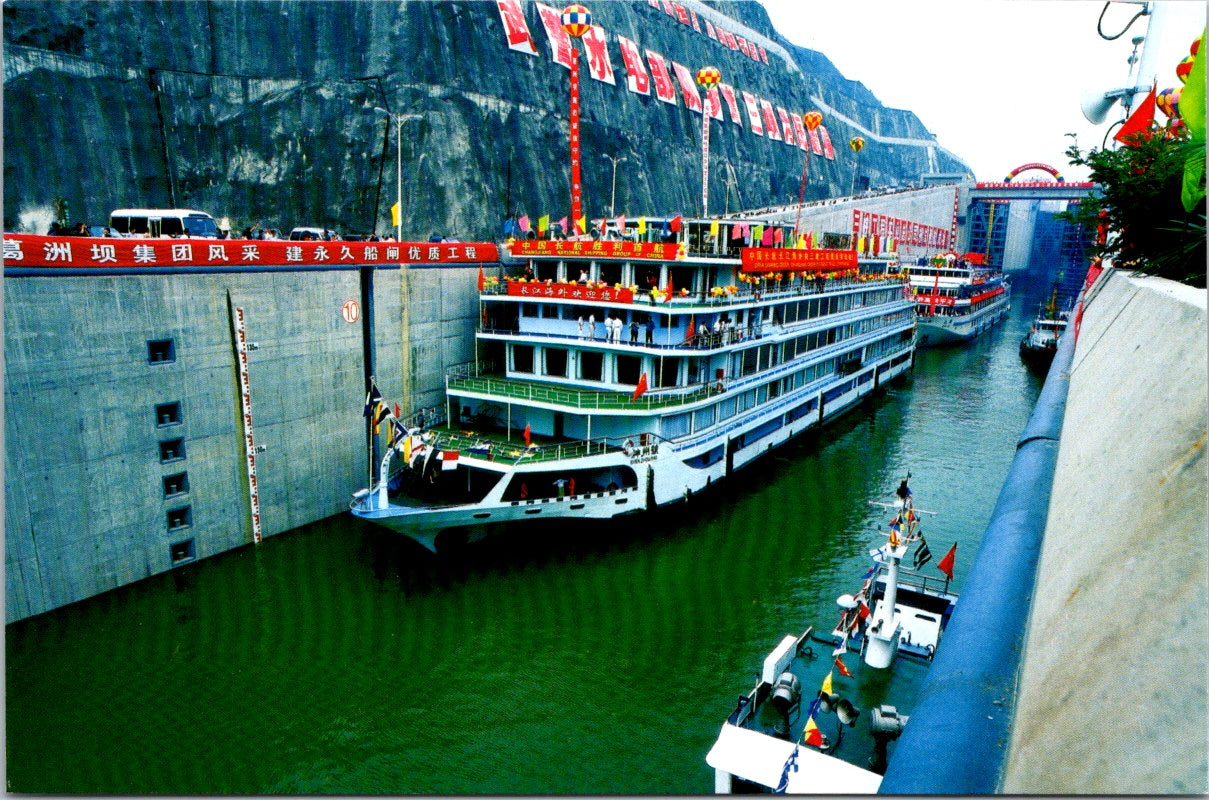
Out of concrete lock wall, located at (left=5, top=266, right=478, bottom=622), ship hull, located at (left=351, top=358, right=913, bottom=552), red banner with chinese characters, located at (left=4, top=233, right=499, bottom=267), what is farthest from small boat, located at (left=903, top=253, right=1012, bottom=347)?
concrete lock wall, located at (left=5, top=266, right=478, bottom=622)

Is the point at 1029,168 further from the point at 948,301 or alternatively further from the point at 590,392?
the point at 590,392

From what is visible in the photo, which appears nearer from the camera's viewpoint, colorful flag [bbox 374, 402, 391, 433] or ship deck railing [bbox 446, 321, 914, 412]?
colorful flag [bbox 374, 402, 391, 433]

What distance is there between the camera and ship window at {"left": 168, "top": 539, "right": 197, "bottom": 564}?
1934 centimetres

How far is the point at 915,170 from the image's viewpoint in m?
148

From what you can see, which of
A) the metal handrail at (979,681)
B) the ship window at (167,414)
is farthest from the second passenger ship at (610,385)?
the metal handrail at (979,681)

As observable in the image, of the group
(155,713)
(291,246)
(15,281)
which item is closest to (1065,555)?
(155,713)

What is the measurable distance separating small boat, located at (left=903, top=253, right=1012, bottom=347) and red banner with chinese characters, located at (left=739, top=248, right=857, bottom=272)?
1029 inches

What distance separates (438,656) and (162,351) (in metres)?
11.1

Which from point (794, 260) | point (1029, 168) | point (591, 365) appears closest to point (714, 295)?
point (591, 365)

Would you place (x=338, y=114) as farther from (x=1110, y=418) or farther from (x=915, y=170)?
(x=915, y=170)

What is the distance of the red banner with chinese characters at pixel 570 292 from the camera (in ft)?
78.8

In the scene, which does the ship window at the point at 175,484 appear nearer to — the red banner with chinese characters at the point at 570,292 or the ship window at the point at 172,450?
the ship window at the point at 172,450

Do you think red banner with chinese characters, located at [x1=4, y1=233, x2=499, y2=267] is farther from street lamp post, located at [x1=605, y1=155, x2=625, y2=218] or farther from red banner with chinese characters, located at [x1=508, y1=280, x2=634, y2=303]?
street lamp post, located at [x1=605, y1=155, x2=625, y2=218]

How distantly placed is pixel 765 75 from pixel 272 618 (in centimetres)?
9509
